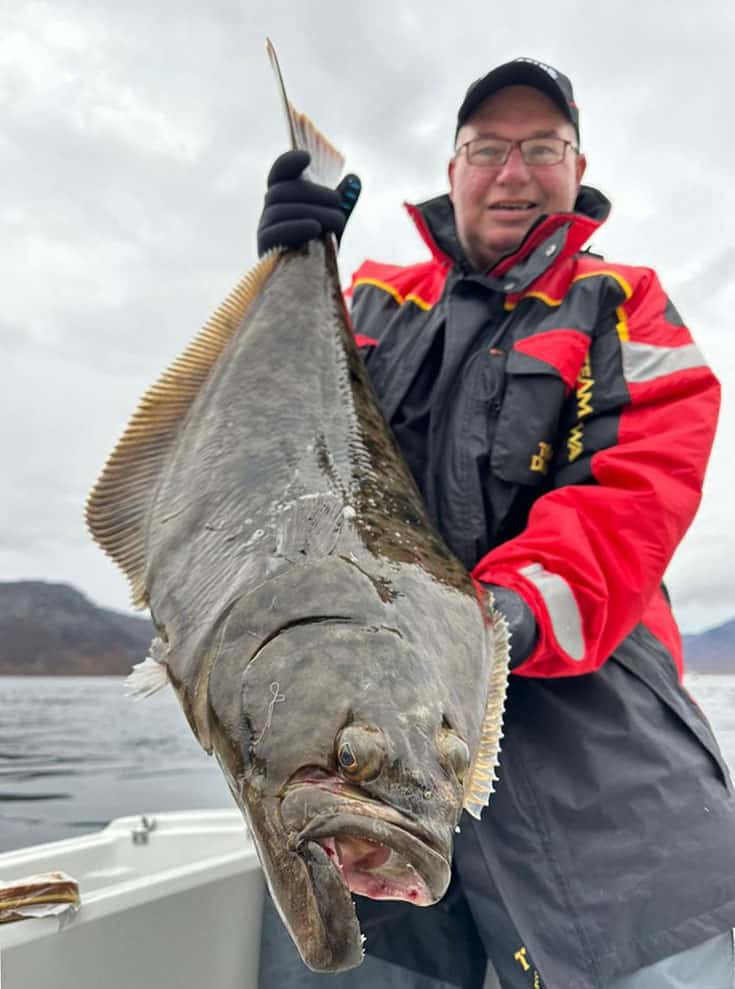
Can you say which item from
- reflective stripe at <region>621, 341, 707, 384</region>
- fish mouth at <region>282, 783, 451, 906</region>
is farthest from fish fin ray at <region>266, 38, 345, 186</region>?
fish mouth at <region>282, 783, 451, 906</region>

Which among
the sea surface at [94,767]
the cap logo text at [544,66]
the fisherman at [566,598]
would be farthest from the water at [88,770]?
the cap logo text at [544,66]

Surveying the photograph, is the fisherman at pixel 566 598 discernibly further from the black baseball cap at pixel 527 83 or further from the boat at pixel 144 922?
the boat at pixel 144 922

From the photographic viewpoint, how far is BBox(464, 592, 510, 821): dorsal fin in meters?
1.52

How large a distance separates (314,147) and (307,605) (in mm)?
1940

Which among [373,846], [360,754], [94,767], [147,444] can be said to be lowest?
[94,767]

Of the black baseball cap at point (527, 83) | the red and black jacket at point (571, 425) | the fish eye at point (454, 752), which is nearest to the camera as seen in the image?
the fish eye at point (454, 752)

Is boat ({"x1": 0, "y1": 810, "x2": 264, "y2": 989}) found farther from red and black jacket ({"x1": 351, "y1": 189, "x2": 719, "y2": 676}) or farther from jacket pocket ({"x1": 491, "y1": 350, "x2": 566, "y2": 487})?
jacket pocket ({"x1": 491, "y1": 350, "x2": 566, "y2": 487})

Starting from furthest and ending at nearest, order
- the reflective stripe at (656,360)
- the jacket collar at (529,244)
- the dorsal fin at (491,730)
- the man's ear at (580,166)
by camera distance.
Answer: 1. the man's ear at (580,166)
2. the jacket collar at (529,244)
3. the reflective stripe at (656,360)
4. the dorsal fin at (491,730)

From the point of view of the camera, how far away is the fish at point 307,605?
4.20 ft

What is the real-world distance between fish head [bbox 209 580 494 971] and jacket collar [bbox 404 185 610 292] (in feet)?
5.70

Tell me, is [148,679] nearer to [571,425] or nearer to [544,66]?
[571,425]

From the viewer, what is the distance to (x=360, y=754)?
1299mm

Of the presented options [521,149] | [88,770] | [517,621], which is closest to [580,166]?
[521,149]

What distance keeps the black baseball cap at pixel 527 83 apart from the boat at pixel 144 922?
3.13 meters
